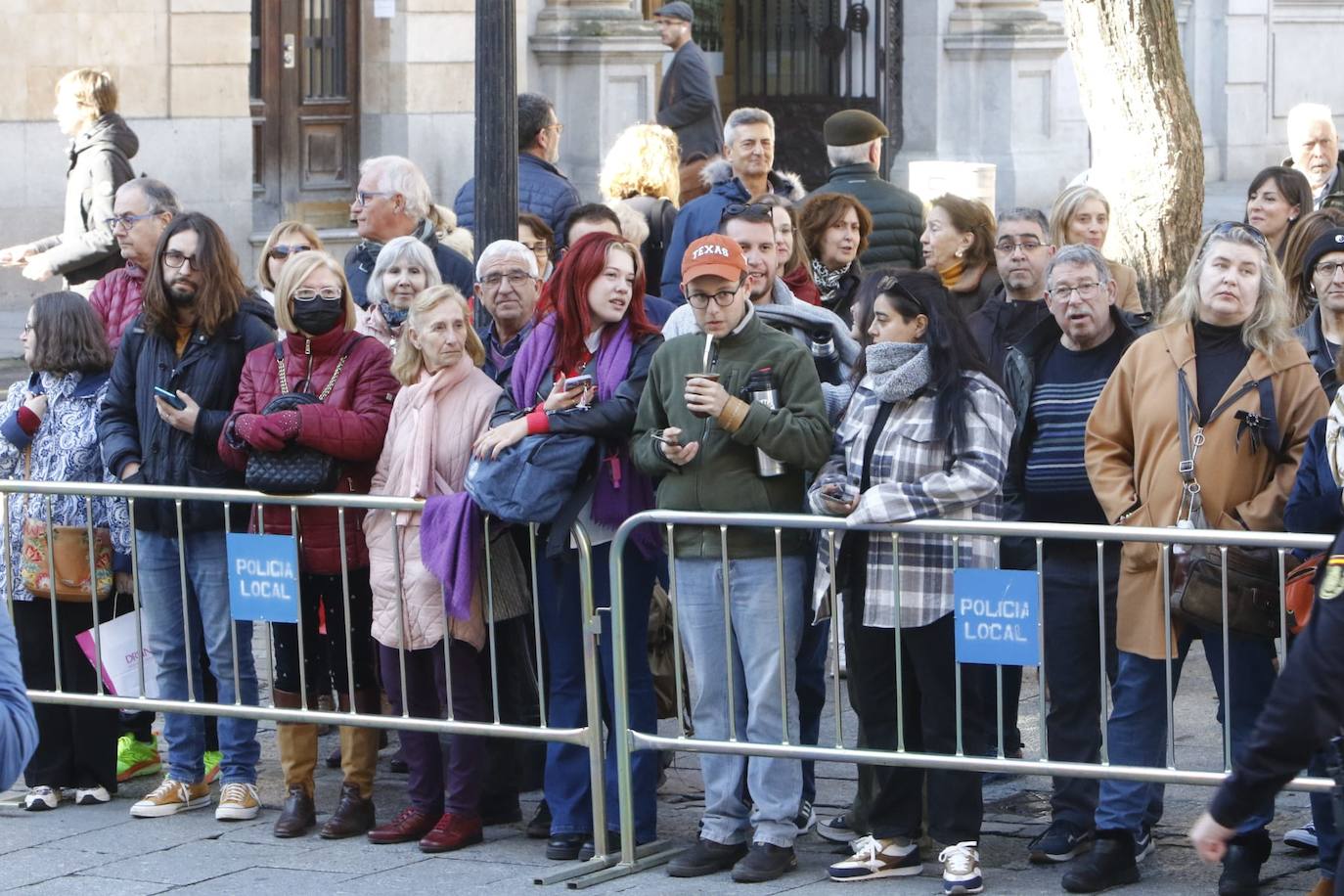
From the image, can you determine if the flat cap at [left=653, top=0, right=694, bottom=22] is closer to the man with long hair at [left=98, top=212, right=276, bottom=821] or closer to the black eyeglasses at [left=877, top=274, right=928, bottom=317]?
the man with long hair at [left=98, top=212, right=276, bottom=821]

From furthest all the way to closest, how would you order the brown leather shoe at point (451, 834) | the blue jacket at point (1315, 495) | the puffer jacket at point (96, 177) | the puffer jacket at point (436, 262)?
the puffer jacket at point (96, 177) < the puffer jacket at point (436, 262) < the brown leather shoe at point (451, 834) < the blue jacket at point (1315, 495)

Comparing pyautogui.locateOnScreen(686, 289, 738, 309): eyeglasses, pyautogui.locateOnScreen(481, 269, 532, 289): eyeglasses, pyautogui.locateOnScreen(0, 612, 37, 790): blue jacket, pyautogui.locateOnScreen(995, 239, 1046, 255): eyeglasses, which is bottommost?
pyautogui.locateOnScreen(0, 612, 37, 790): blue jacket

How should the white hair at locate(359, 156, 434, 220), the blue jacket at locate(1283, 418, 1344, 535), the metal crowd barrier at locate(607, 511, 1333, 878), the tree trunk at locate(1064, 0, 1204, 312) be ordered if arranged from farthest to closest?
the tree trunk at locate(1064, 0, 1204, 312) → the white hair at locate(359, 156, 434, 220) → the metal crowd barrier at locate(607, 511, 1333, 878) → the blue jacket at locate(1283, 418, 1344, 535)

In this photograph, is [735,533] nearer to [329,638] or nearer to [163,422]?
Answer: [329,638]

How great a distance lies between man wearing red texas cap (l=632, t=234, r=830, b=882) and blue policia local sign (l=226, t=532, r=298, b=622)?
1236 millimetres

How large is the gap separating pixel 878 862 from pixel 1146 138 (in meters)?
5.10

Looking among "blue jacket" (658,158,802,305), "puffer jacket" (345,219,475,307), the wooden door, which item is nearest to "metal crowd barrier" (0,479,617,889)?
"puffer jacket" (345,219,475,307)

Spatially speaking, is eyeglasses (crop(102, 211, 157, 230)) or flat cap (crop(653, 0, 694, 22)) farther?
flat cap (crop(653, 0, 694, 22))

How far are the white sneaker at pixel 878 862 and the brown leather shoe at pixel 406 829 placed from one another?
132 cm

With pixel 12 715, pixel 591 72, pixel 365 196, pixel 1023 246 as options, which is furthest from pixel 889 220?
pixel 591 72

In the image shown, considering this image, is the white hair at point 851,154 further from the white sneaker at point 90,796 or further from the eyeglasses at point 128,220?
the white sneaker at point 90,796

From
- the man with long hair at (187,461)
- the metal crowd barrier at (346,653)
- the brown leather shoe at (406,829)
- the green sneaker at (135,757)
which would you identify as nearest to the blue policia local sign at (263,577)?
the metal crowd barrier at (346,653)

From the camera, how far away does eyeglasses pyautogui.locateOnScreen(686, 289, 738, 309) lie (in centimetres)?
672

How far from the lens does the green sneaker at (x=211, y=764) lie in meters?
7.95
